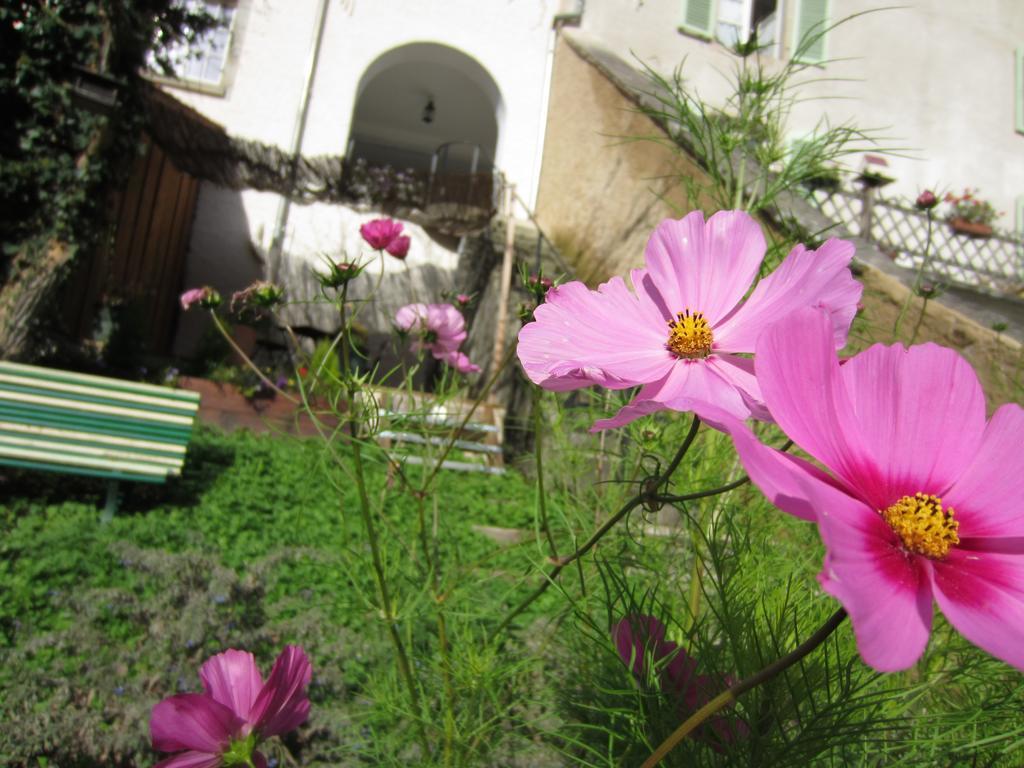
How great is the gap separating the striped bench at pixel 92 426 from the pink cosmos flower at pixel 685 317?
2890mm

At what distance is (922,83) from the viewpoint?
28.7ft

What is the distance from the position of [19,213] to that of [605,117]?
15.9 feet

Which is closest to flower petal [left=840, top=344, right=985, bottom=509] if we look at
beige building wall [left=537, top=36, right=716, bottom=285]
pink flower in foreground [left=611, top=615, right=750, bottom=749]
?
pink flower in foreground [left=611, top=615, right=750, bottom=749]

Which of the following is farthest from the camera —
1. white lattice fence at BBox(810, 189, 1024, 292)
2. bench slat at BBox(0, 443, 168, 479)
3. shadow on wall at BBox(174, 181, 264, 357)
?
white lattice fence at BBox(810, 189, 1024, 292)

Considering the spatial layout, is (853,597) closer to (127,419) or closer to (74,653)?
(74,653)

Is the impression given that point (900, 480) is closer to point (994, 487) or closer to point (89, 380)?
point (994, 487)

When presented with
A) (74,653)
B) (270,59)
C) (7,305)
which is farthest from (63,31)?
(74,653)

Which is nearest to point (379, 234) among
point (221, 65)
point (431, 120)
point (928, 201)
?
point (928, 201)

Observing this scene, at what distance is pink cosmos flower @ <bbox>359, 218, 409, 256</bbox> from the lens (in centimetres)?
124

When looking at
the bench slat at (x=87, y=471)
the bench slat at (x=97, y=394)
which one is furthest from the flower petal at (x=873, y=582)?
the bench slat at (x=97, y=394)

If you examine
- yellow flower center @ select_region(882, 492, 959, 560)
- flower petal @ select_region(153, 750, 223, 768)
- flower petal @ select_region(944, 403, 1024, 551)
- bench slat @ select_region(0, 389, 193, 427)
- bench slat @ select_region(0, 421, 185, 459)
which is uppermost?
bench slat @ select_region(0, 389, 193, 427)

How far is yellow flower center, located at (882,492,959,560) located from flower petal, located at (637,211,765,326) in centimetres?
24

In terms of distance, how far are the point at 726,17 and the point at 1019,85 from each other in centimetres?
401

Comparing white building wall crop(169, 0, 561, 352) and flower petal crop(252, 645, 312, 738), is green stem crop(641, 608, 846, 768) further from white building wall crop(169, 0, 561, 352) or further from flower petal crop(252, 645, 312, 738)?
white building wall crop(169, 0, 561, 352)
